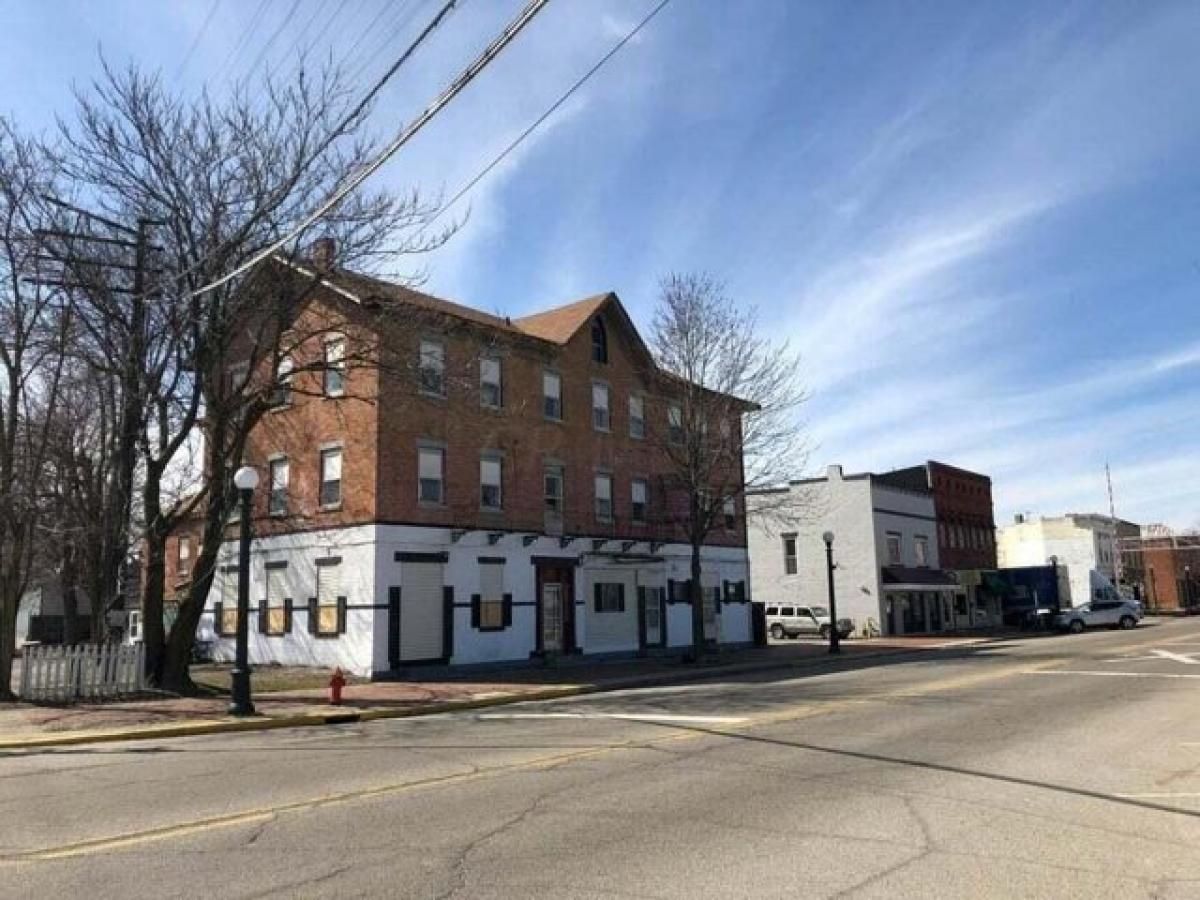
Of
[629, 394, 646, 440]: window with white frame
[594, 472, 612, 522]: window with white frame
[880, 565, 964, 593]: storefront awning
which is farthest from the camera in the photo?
[880, 565, 964, 593]: storefront awning

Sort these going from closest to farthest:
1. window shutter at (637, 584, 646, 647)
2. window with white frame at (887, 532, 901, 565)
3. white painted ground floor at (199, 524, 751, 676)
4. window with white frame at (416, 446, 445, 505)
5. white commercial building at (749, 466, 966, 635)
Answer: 1. white painted ground floor at (199, 524, 751, 676)
2. window with white frame at (416, 446, 445, 505)
3. window shutter at (637, 584, 646, 647)
4. white commercial building at (749, 466, 966, 635)
5. window with white frame at (887, 532, 901, 565)

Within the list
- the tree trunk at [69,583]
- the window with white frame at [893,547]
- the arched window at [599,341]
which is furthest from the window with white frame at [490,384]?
the window with white frame at [893,547]

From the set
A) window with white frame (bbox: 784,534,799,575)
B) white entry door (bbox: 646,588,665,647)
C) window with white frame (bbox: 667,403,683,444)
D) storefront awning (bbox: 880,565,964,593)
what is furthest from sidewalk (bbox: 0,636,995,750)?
window with white frame (bbox: 784,534,799,575)

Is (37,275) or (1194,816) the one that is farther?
(37,275)

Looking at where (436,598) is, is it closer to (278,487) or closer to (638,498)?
(278,487)

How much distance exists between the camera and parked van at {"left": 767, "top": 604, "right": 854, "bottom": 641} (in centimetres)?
4516

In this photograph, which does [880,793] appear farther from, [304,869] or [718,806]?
[304,869]

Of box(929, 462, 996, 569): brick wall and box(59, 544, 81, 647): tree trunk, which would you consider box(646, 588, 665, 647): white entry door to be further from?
box(929, 462, 996, 569): brick wall

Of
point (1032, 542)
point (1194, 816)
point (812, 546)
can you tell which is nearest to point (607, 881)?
point (1194, 816)

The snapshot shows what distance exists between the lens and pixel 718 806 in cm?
850

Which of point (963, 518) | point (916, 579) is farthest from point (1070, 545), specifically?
point (916, 579)

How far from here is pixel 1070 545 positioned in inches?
3329

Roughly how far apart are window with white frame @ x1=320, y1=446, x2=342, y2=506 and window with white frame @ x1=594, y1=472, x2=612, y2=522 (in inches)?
356

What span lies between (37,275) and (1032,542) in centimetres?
8410
